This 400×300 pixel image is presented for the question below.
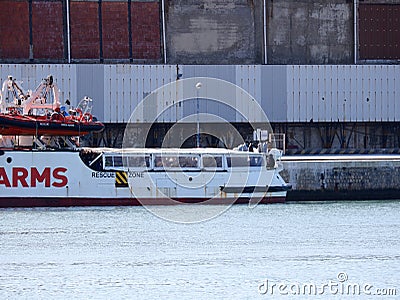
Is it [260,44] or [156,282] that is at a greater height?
[260,44]

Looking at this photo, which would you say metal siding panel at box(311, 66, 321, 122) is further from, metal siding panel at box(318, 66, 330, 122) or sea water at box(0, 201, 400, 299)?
sea water at box(0, 201, 400, 299)

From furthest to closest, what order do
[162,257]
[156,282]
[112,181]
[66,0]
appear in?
[66,0] → [112,181] → [162,257] → [156,282]

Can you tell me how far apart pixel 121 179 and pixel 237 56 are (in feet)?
47.6

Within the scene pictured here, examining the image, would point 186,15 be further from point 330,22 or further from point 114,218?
point 114,218

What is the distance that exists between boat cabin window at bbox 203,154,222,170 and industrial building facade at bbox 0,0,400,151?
11.0 metres

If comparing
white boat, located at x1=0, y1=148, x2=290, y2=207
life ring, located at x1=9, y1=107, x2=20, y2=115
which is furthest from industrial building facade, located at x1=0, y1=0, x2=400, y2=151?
white boat, located at x1=0, y1=148, x2=290, y2=207

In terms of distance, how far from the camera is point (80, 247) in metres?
36.0

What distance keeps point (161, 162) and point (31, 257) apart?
49.3ft

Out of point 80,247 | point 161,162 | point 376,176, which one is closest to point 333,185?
point 376,176

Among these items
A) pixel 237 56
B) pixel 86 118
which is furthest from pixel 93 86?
pixel 86 118

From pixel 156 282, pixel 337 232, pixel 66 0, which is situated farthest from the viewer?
pixel 66 0

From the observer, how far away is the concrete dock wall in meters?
52.9

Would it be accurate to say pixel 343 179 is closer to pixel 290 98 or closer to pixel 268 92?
pixel 290 98

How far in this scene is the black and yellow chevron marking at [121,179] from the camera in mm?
48500
